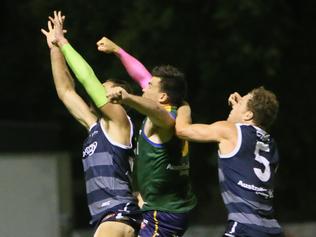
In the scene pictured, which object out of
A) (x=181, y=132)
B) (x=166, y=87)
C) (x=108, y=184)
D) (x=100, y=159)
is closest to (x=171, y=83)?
(x=166, y=87)

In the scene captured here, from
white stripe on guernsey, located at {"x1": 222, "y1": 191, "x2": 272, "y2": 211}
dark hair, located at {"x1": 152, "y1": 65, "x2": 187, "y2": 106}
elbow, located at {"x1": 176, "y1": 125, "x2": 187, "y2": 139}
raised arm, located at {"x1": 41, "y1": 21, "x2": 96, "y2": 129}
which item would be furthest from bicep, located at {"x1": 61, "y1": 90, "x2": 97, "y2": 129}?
white stripe on guernsey, located at {"x1": 222, "y1": 191, "x2": 272, "y2": 211}

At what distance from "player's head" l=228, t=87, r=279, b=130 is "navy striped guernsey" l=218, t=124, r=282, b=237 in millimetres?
93

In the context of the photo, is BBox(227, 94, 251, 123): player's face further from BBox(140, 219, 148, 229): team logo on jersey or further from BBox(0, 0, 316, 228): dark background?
BBox(0, 0, 316, 228): dark background

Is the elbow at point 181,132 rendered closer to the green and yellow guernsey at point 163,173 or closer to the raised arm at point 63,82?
the green and yellow guernsey at point 163,173

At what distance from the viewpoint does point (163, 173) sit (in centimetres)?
663

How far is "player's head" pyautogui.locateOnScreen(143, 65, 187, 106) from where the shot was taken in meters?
6.56

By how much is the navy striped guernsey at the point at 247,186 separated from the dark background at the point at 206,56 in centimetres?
640

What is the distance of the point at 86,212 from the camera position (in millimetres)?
17125

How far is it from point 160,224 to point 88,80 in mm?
1172
